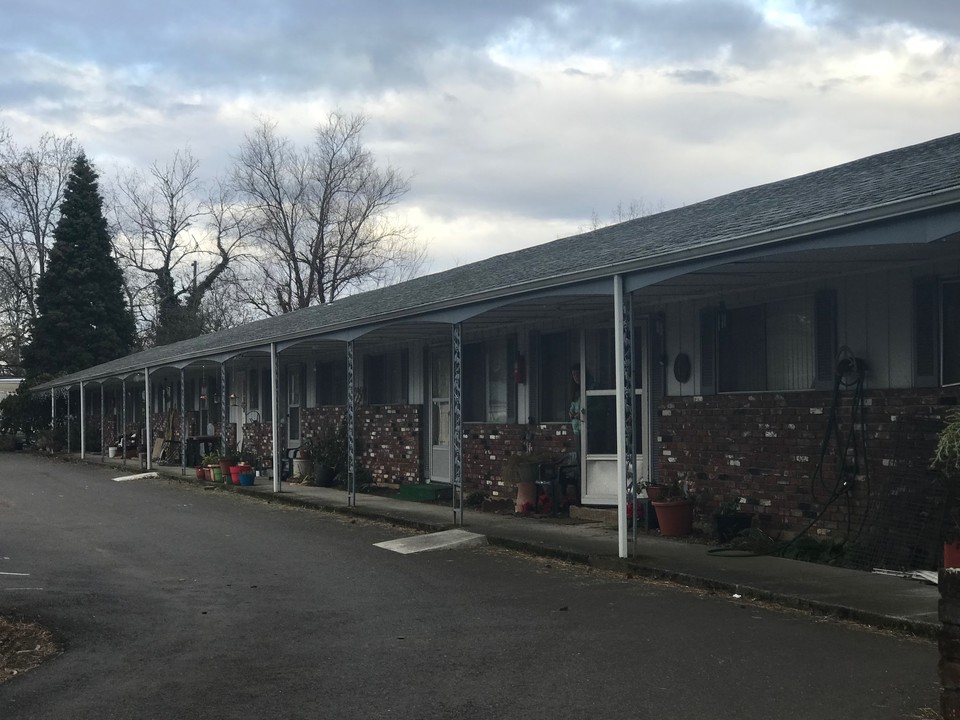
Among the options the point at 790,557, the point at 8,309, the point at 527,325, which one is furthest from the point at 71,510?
the point at 8,309

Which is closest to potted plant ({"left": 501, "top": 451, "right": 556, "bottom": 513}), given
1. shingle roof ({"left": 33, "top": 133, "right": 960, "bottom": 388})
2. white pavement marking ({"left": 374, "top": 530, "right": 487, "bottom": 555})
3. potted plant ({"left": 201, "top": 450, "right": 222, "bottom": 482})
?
white pavement marking ({"left": 374, "top": 530, "right": 487, "bottom": 555})

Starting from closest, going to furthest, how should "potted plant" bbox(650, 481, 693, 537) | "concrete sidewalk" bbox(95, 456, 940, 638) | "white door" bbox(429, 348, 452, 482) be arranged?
1. "concrete sidewalk" bbox(95, 456, 940, 638)
2. "potted plant" bbox(650, 481, 693, 537)
3. "white door" bbox(429, 348, 452, 482)

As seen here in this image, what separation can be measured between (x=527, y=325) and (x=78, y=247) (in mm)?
45242

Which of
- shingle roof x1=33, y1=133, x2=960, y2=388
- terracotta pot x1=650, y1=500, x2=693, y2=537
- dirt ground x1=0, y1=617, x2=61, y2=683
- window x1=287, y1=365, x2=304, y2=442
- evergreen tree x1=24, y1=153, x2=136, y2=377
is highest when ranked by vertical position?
evergreen tree x1=24, y1=153, x2=136, y2=377

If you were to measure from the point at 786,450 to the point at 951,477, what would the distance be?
2907 mm

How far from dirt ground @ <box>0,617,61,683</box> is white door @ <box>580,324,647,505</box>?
8190mm

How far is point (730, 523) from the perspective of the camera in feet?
38.7

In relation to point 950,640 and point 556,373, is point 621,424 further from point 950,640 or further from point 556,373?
point 950,640

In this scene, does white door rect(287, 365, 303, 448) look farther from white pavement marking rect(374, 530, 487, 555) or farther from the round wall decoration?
the round wall decoration

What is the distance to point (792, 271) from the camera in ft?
35.0

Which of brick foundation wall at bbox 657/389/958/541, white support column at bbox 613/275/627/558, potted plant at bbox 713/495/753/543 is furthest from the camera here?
potted plant at bbox 713/495/753/543

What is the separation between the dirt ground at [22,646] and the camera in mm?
7051

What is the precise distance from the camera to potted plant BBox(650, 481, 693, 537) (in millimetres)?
12422

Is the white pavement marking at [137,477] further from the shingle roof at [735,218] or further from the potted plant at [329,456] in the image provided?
the shingle roof at [735,218]
